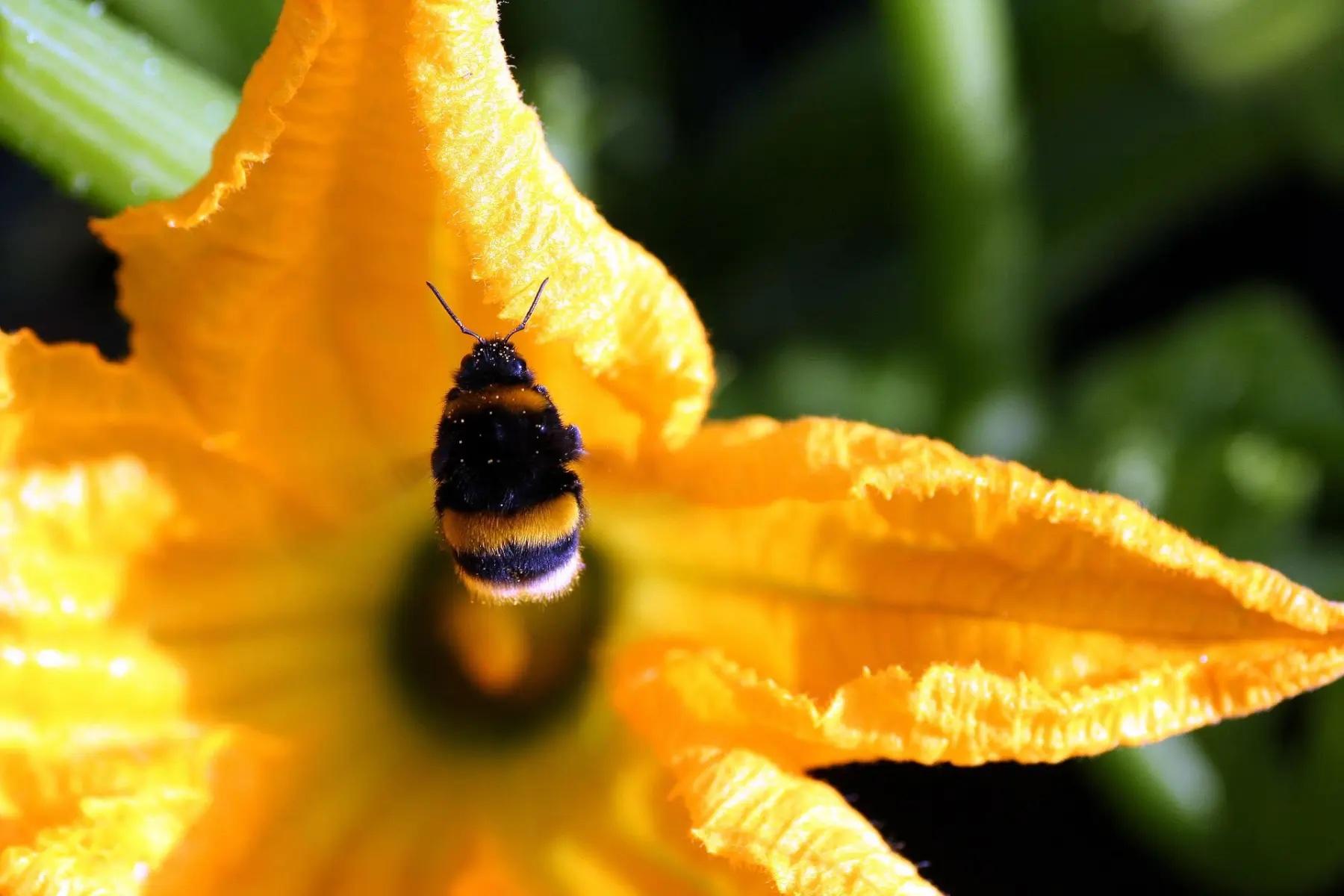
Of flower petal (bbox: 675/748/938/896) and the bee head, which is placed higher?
the bee head

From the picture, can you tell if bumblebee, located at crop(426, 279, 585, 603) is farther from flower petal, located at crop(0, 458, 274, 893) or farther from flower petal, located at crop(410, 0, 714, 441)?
flower petal, located at crop(0, 458, 274, 893)

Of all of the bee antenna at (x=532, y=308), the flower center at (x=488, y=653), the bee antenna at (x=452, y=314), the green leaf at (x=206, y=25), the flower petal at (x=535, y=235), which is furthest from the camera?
the green leaf at (x=206, y=25)

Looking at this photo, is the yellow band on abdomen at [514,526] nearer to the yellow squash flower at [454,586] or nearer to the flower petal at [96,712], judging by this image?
the yellow squash flower at [454,586]

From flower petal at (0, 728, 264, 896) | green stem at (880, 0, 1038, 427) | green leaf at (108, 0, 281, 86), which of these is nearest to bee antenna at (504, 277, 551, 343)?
flower petal at (0, 728, 264, 896)

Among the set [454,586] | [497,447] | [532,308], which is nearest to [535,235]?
[532,308]

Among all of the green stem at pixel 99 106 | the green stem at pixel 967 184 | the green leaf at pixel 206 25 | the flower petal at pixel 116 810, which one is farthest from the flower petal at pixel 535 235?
the green leaf at pixel 206 25

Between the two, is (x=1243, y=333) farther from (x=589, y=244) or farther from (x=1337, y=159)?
(x=589, y=244)
